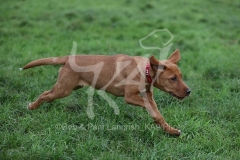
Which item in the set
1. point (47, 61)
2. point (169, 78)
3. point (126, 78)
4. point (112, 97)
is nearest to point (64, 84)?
point (47, 61)

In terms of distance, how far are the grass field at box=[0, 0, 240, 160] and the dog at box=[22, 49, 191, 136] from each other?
335 mm

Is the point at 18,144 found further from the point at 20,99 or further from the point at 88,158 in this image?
the point at 20,99

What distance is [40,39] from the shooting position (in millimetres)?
11250

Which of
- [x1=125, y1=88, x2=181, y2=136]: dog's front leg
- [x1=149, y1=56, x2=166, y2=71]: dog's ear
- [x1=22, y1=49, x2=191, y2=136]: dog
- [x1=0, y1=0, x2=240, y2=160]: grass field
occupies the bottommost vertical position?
[x1=0, y1=0, x2=240, y2=160]: grass field

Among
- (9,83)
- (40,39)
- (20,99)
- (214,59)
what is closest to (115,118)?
(20,99)

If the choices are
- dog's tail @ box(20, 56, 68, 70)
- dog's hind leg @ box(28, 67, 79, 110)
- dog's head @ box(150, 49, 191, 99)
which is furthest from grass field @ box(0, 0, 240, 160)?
dog's tail @ box(20, 56, 68, 70)

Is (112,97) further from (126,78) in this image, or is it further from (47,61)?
(47,61)

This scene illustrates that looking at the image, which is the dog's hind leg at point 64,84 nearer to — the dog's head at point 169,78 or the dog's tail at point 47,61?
the dog's tail at point 47,61

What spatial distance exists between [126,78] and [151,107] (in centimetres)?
64

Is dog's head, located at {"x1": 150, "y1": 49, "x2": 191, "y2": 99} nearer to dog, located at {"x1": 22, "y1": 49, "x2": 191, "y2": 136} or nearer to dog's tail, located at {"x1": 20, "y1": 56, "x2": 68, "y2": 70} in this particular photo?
dog, located at {"x1": 22, "y1": 49, "x2": 191, "y2": 136}

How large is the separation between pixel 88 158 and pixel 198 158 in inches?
57.1

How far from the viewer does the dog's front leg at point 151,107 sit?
18.6 ft

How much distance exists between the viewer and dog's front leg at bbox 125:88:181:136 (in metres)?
5.67

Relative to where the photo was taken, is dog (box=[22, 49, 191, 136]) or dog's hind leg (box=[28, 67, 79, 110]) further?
dog's hind leg (box=[28, 67, 79, 110])
